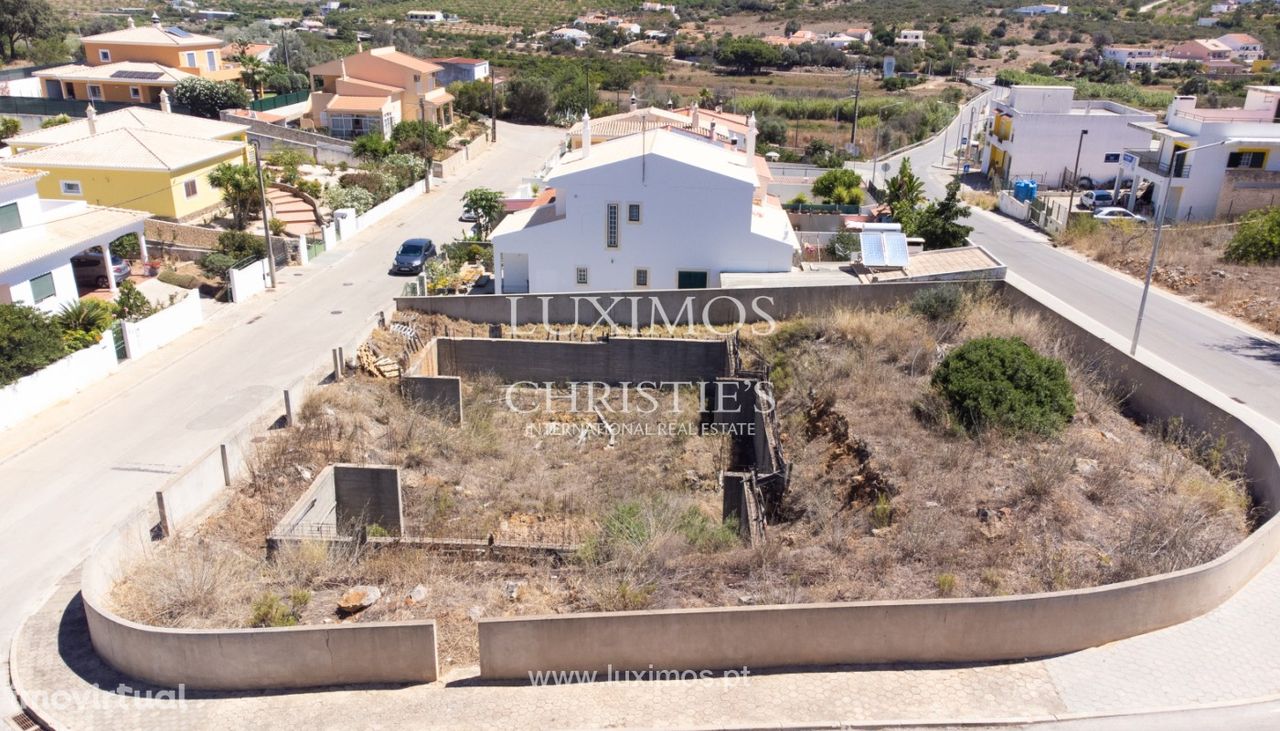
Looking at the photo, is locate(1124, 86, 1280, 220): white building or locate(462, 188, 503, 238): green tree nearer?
locate(462, 188, 503, 238): green tree

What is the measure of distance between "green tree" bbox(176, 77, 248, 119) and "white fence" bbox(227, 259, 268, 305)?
93.9ft

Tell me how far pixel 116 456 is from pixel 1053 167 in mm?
46466

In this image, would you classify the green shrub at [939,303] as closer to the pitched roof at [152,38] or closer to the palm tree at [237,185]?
the palm tree at [237,185]

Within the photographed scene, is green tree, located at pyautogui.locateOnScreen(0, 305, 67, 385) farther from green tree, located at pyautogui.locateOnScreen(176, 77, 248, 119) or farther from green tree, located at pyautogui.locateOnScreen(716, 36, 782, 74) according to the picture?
green tree, located at pyautogui.locateOnScreen(716, 36, 782, 74)

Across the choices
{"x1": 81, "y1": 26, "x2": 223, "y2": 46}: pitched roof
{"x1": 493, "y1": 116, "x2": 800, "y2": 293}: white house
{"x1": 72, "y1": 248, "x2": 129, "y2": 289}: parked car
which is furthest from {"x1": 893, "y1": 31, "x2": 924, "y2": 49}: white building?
{"x1": 72, "y1": 248, "x2": 129, "y2": 289}: parked car

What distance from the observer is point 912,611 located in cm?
1091

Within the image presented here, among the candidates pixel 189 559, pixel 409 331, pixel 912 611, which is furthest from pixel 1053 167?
pixel 189 559

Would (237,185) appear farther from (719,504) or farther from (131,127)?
(719,504)

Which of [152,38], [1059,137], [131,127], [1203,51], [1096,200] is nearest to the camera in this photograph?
[131,127]

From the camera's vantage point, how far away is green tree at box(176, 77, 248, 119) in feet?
171

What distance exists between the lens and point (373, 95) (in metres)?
54.0

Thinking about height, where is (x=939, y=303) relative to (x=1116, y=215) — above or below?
above

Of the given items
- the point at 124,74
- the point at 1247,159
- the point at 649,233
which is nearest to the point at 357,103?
the point at 124,74

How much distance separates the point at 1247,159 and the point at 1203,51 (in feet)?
245
